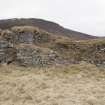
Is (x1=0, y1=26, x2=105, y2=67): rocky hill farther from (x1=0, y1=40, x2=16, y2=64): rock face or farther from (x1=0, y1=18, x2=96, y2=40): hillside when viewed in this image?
(x1=0, y1=18, x2=96, y2=40): hillside

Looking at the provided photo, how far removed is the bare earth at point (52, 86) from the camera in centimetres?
1233

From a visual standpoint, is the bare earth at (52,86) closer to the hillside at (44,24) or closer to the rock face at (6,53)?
the rock face at (6,53)

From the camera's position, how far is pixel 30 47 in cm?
1877

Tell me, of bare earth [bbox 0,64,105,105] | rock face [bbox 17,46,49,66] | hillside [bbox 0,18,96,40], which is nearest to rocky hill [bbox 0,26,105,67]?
rock face [bbox 17,46,49,66]

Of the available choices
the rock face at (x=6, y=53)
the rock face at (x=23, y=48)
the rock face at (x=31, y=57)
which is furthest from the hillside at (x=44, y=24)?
the rock face at (x=31, y=57)

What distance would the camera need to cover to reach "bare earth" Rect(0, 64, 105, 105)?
1233 cm

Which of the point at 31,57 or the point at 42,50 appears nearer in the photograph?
the point at 31,57

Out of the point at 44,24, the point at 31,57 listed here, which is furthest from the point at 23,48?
the point at 44,24

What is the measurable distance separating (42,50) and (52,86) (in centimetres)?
488

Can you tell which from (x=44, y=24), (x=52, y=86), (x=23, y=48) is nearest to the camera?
(x=52, y=86)

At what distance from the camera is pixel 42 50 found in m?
18.6

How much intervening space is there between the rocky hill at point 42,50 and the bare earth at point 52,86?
3.03ft

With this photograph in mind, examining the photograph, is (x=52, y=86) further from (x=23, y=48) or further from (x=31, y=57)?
(x=23, y=48)

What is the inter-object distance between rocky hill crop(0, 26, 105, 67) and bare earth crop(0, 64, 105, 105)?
923 mm
